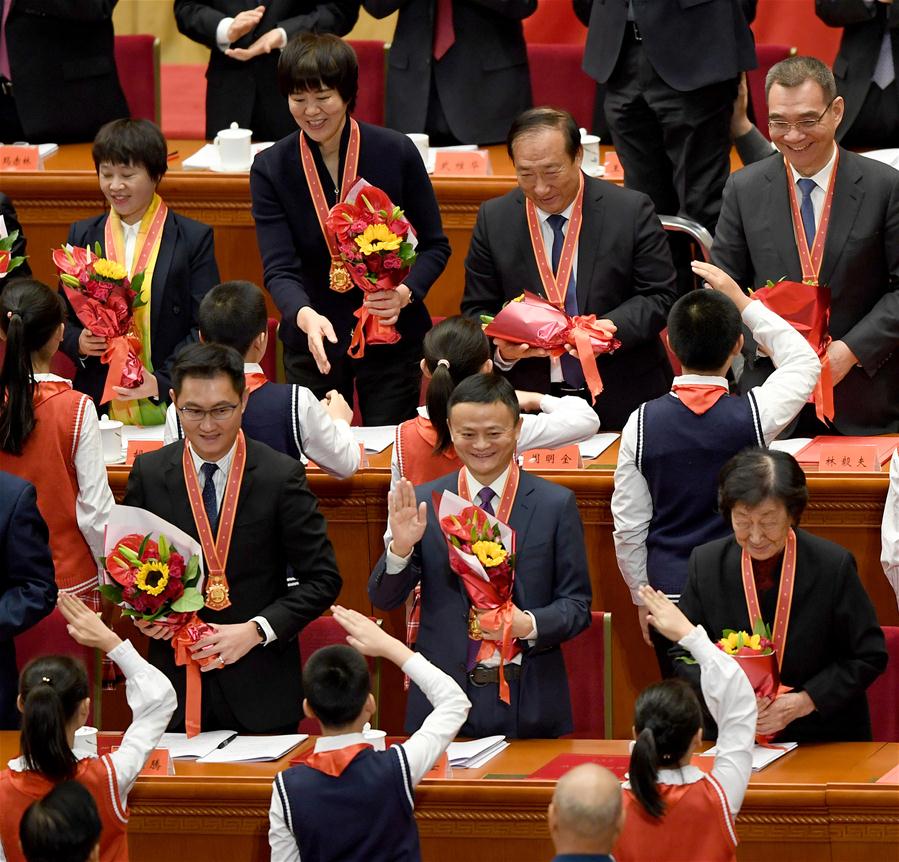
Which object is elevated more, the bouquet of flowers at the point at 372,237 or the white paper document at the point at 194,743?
the bouquet of flowers at the point at 372,237

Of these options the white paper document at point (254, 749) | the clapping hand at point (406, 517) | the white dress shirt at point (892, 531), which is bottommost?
the white paper document at point (254, 749)

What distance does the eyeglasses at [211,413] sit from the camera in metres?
4.41

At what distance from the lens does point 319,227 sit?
18.7 feet

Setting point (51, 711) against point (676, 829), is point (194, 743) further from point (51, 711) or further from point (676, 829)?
point (676, 829)

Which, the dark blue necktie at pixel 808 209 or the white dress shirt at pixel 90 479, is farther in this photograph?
the dark blue necktie at pixel 808 209

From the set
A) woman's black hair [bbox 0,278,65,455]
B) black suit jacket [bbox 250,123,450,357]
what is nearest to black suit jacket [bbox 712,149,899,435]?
black suit jacket [bbox 250,123,450,357]

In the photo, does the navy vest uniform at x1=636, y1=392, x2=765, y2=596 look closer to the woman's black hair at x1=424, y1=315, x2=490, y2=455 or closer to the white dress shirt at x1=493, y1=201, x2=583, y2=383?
the woman's black hair at x1=424, y1=315, x2=490, y2=455

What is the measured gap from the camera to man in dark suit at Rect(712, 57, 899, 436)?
207 inches

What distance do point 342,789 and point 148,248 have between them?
244 centimetres

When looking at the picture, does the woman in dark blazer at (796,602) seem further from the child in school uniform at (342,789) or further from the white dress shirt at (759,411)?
the child in school uniform at (342,789)

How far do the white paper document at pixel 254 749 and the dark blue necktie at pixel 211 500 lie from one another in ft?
1.68

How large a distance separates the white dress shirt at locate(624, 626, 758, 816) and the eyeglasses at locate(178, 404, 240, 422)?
123 cm

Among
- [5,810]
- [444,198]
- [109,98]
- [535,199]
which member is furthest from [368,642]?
[109,98]

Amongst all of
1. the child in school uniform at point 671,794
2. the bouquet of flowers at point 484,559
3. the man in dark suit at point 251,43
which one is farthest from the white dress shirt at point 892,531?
the man in dark suit at point 251,43
